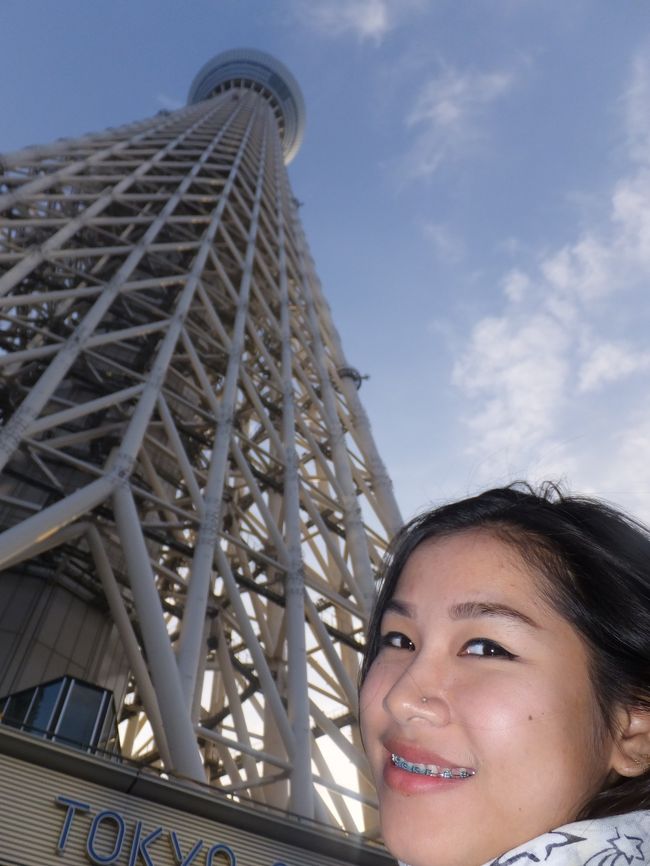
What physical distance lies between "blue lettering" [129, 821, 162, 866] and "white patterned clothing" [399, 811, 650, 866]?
630cm

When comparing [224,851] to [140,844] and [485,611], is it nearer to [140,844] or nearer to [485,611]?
[140,844]

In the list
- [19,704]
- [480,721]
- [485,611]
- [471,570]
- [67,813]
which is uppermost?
[19,704]

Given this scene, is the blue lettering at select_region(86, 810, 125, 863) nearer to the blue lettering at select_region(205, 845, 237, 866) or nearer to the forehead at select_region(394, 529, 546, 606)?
the blue lettering at select_region(205, 845, 237, 866)

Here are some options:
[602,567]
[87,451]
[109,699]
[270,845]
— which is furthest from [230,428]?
[602,567]

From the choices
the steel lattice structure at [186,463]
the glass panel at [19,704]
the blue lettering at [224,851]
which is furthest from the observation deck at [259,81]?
the blue lettering at [224,851]

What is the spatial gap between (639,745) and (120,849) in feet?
20.3

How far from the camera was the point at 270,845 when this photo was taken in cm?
749

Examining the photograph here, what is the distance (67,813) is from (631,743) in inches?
245

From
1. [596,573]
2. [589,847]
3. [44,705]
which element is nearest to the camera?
[589,847]

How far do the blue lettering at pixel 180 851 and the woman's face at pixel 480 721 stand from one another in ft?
19.0

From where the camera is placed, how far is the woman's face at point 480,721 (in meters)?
1.84

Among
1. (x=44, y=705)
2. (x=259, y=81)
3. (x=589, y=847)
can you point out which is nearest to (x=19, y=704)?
(x=44, y=705)

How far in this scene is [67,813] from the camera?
22.0 ft

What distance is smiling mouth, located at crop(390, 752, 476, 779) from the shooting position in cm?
189
